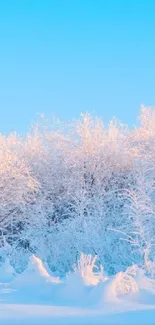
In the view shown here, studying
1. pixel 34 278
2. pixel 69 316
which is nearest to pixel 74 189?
pixel 34 278

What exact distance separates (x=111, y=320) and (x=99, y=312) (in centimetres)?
45

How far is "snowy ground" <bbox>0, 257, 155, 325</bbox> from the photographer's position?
305 inches

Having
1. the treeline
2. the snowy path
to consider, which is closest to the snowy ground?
the snowy path

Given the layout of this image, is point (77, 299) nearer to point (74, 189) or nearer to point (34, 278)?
point (34, 278)

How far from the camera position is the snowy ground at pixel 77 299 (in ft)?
25.4

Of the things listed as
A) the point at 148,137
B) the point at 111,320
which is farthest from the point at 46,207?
the point at 111,320

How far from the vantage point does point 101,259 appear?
15.5m

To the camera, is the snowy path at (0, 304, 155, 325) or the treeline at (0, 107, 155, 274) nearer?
the snowy path at (0, 304, 155, 325)

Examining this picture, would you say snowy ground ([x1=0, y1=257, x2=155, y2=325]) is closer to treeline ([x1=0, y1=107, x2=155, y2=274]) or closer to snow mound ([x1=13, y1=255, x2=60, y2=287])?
snow mound ([x1=13, y1=255, x2=60, y2=287])

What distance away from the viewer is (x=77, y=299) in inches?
351

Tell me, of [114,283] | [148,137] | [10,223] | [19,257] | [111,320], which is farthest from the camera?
[148,137]

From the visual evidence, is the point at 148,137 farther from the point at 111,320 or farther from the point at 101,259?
the point at 111,320

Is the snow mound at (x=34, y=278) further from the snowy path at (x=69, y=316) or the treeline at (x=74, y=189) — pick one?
the treeline at (x=74, y=189)

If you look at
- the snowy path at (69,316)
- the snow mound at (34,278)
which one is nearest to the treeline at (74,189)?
the snow mound at (34,278)
